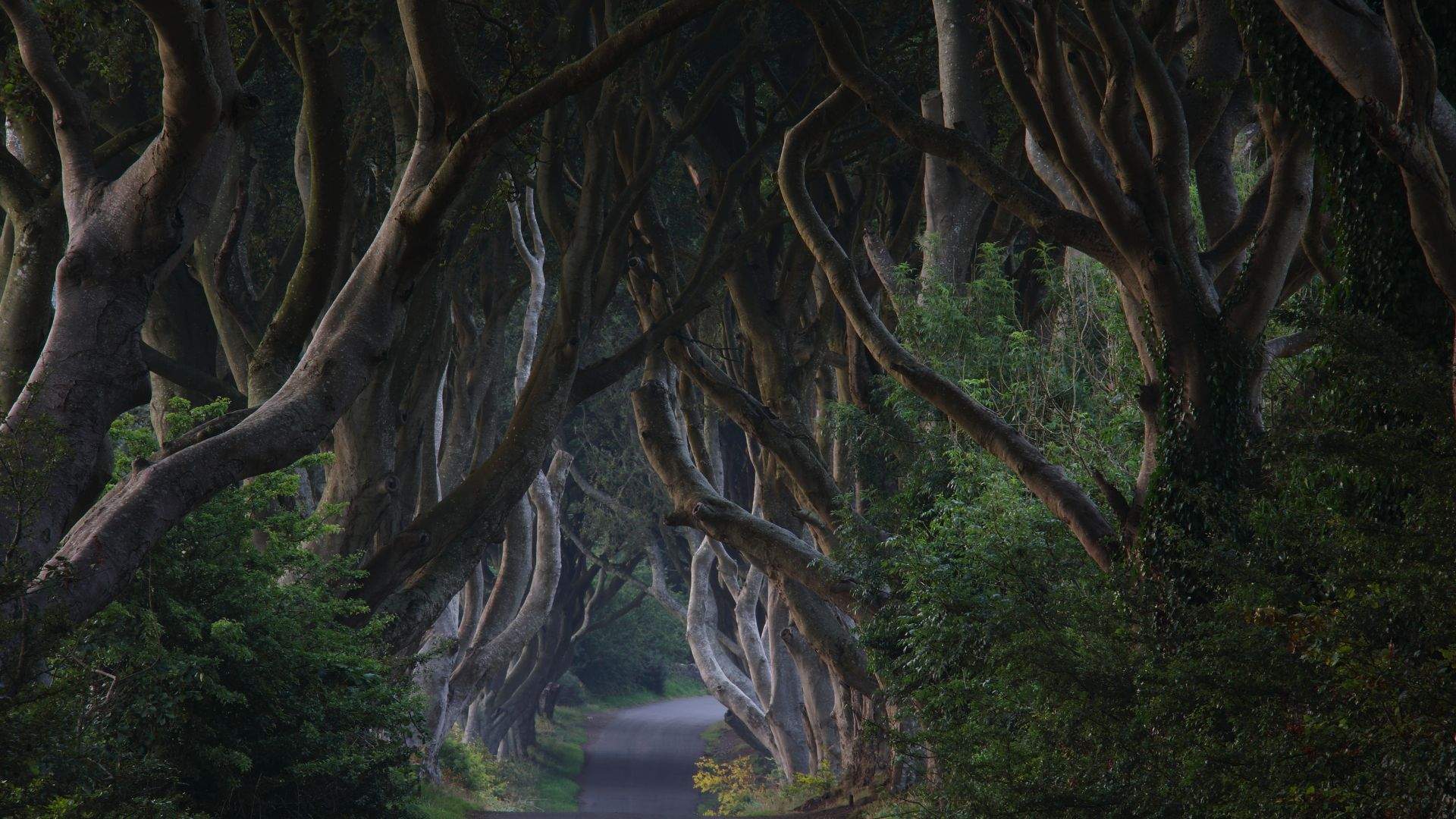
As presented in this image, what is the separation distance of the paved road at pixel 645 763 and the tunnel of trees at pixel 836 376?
6237 mm

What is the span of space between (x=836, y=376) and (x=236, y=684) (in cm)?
1050

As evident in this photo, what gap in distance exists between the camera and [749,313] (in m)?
15.6

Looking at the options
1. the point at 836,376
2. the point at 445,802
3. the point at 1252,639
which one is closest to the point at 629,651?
the point at 836,376

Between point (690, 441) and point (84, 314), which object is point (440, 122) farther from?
point (690, 441)

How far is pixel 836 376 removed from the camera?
1762 cm

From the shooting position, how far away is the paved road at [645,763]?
24828 millimetres

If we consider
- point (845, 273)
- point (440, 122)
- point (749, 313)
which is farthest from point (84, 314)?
point (749, 313)

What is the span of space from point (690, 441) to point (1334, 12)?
1243cm

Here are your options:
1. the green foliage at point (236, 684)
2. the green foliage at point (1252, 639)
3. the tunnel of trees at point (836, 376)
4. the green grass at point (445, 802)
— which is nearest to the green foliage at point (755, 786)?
the tunnel of trees at point (836, 376)

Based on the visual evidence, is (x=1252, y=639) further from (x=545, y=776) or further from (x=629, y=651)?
(x=629, y=651)

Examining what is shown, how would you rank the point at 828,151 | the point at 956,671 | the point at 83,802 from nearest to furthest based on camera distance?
the point at 83,802 < the point at 956,671 < the point at 828,151

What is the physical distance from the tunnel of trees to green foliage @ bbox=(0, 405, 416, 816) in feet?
0.13

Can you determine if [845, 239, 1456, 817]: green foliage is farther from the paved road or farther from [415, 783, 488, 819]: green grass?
the paved road

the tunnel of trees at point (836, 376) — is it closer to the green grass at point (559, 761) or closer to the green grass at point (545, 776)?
the green grass at point (545, 776)
